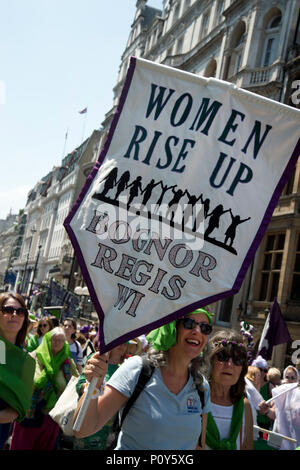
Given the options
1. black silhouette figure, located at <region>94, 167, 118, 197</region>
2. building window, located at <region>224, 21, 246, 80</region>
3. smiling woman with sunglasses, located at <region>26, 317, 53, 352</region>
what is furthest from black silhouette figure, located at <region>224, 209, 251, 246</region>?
building window, located at <region>224, 21, 246, 80</region>

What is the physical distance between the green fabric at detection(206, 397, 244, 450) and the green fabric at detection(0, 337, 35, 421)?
4.24 feet

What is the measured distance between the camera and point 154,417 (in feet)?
9.46

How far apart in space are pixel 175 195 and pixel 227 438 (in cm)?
180

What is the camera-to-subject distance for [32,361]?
411 cm

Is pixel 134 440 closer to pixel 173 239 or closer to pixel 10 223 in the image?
pixel 173 239

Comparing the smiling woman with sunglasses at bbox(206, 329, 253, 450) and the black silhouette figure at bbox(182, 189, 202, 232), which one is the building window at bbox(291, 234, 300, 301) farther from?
the black silhouette figure at bbox(182, 189, 202, 232)

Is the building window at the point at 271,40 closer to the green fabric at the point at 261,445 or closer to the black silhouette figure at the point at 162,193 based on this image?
the green fabric at the point at 261,445

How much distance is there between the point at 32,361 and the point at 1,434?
21.5 inches

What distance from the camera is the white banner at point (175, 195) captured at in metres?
3.01

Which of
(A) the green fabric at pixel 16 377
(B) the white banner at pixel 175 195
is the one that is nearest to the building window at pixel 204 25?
(B) the white banner at pixel 175 195

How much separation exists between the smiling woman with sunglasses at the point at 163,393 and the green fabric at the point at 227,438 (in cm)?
43

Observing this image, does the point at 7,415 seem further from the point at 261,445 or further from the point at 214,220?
the point at 261,445

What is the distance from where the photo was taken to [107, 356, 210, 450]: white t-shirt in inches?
113

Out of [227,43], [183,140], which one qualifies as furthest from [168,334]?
[227,43]
